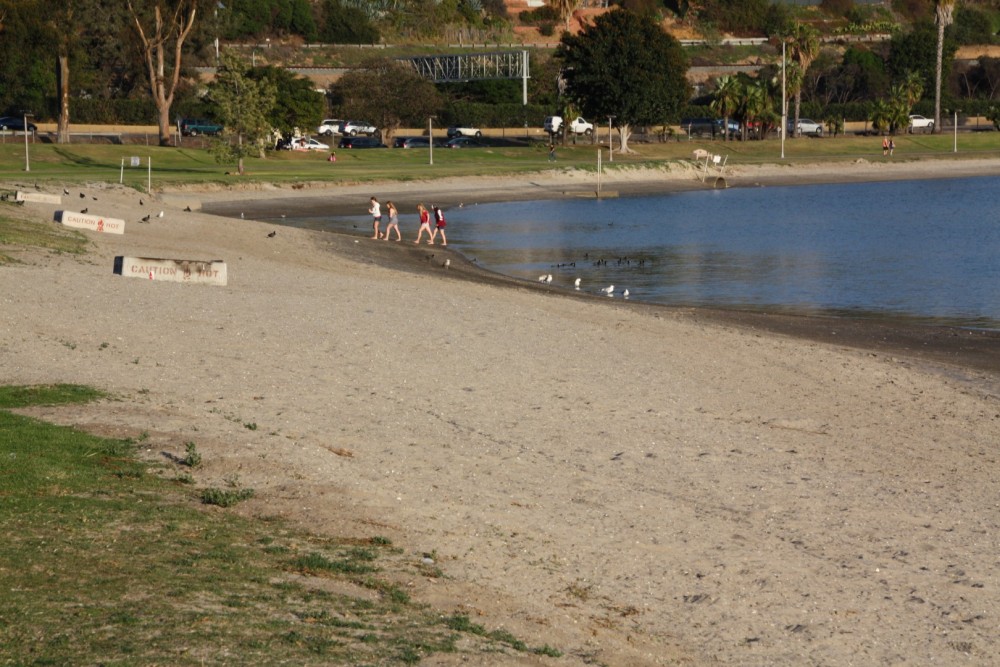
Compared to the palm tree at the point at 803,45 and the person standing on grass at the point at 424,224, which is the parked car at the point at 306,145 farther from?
the person standing on grass at the point at 424,224

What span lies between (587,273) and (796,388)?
63.1 ft

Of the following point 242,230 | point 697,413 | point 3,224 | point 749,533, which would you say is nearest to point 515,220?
point 242,230

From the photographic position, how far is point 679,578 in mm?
10664

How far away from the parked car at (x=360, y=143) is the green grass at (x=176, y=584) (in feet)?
282

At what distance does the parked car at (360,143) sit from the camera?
96625mm

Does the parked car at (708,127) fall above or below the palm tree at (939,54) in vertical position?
below

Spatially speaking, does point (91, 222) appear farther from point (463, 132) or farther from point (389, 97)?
point (463, 132)

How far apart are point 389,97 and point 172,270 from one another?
8214cm

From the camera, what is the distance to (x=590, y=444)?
48.3ft

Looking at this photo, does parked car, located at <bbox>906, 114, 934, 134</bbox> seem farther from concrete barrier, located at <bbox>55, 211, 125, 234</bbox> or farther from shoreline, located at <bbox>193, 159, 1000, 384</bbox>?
concrete barrier, located at <bbox>55, 211, 125, 234</bbox>

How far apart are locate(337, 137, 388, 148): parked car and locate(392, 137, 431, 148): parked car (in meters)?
1.08

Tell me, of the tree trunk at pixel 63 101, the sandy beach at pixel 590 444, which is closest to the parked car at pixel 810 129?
the tree trunk at pixel 63 101

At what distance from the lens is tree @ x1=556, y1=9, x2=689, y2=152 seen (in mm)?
95875

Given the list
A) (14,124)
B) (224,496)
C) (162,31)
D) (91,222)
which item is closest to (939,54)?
(162,31)
